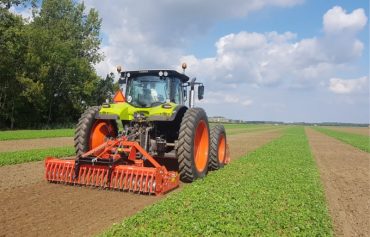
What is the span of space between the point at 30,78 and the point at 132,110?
30880 millimetres

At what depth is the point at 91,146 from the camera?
8.89 m

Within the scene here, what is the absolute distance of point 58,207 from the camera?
6156 mm

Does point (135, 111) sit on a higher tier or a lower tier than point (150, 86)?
lower

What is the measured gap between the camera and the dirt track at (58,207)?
5094 mm

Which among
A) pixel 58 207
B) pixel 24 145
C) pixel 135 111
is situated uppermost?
pixel 135 111


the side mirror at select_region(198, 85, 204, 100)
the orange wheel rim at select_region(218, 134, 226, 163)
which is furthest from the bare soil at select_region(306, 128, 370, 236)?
the side mirror at select_region(198, 85, 204, 100)

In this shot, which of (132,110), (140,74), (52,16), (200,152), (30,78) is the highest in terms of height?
(52,16)

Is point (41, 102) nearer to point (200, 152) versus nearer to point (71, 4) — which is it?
point (71, 4)

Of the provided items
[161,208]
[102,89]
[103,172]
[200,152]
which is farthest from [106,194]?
[102,89]

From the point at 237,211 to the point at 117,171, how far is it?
2.56m

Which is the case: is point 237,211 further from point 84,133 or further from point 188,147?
point 84,133

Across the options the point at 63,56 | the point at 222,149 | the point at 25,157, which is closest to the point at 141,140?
the point at 222,149

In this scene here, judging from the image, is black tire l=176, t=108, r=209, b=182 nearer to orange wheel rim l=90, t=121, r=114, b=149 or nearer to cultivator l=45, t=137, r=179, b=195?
cultivator l=45, t=137, r=179, b=195

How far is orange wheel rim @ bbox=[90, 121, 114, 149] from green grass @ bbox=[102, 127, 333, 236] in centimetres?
256
